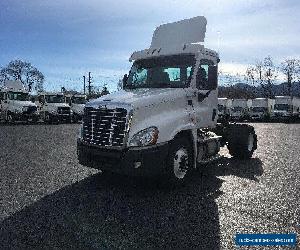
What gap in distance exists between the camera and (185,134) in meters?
7.65

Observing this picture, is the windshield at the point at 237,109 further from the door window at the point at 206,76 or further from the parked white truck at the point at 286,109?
the door window at the point at 206,76

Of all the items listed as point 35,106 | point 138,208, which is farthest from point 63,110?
point 138,208

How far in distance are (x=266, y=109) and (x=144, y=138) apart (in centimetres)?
4158

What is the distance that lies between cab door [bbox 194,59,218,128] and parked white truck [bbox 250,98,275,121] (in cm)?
3824

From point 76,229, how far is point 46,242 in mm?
569

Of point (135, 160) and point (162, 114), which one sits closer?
point (135, 160)

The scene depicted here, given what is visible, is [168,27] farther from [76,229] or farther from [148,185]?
[76,229]

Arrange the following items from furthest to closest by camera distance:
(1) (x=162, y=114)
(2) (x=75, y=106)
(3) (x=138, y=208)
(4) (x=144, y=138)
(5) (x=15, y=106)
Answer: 1. (2) (x=75, y=106)
2. (5) (x=15, y=106)
3. (1) (x=162, y=114)
4. (4) (x=144, y=138)
5. (3) (x=138, y=208)

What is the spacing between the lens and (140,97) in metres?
7.13

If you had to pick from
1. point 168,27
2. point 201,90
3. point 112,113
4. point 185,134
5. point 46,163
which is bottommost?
point 46,163

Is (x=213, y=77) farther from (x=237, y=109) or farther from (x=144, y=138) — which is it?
(x=237, y=109)

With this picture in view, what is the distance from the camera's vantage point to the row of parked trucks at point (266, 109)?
4291 cm

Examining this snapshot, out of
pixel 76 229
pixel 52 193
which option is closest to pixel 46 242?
pixel 76 229

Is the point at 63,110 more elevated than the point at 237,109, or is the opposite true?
the point at 63,110
